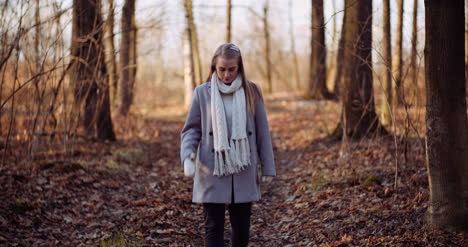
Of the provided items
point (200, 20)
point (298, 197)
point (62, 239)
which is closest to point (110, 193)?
point (62, 239)

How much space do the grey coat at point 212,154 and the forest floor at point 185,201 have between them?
1198mm

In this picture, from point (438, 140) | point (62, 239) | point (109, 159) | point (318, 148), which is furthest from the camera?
point (318, 148)

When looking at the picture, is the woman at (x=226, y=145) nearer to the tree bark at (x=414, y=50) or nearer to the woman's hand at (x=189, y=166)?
the woman's hand at (x=189, y=166)

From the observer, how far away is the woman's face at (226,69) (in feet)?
12.2

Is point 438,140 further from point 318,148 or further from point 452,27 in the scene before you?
point 318,148

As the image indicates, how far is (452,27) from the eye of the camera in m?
3.90

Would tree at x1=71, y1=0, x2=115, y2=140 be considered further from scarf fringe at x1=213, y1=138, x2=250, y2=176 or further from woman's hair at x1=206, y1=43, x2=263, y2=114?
scarf fringe at x1=213, y1=138, x2=250, y2=176

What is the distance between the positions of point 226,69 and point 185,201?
3116 mm

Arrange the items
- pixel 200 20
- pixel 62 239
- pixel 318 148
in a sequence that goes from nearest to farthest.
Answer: pixel 62 239 → pixel 318 148 → pixel 200 20

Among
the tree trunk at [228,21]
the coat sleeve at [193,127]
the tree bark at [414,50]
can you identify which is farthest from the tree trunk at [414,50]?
the tree trunk at [228,21]

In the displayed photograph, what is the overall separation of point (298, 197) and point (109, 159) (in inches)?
150

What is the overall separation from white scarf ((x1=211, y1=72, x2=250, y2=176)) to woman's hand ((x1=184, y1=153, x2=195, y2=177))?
0.64ft

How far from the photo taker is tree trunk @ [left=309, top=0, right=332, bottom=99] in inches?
363

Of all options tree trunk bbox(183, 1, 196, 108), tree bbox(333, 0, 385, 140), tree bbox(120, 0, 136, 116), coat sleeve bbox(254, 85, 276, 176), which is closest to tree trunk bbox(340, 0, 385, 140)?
tree bbox(333, 0, 385, 140)
